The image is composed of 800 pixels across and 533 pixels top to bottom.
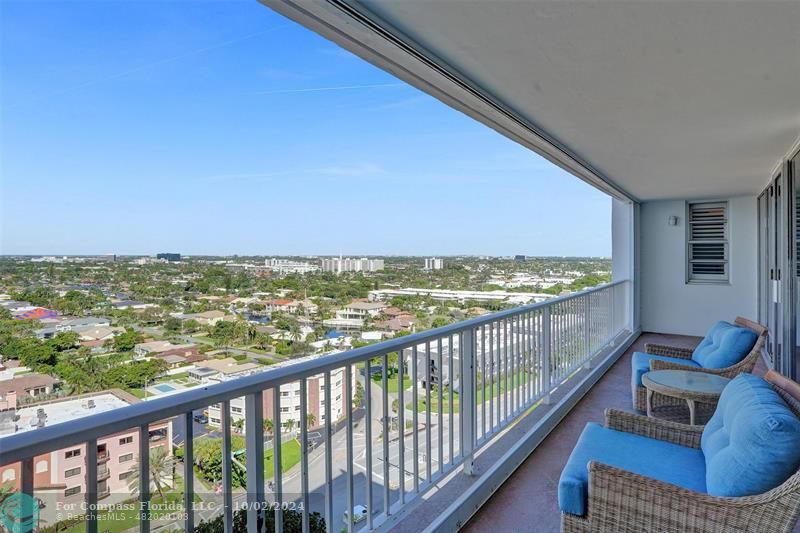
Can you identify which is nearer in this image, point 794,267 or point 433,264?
point 794,267

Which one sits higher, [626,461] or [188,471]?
[188,471]

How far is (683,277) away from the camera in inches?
290

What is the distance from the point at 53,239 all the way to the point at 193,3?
10.6 feet

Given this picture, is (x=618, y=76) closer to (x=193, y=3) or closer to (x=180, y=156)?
(x=193, y=3)

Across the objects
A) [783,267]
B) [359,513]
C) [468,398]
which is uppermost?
[783,267]

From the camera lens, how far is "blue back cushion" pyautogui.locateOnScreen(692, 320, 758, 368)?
346 cm

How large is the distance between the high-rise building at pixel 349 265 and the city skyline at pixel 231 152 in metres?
1.05

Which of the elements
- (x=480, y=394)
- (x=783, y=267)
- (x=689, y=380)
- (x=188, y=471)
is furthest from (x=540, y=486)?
(x=783, y=267)

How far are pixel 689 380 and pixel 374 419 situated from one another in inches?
109

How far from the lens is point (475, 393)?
257 centimetres

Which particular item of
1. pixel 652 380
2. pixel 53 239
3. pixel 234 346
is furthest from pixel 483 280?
pixel 53 239

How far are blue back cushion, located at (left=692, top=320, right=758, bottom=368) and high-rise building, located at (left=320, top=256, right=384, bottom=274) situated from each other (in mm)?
3241

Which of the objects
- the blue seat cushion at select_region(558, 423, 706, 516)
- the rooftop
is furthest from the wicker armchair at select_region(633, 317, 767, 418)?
the rooftop

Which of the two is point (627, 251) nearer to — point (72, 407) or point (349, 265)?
point (349, 265)
